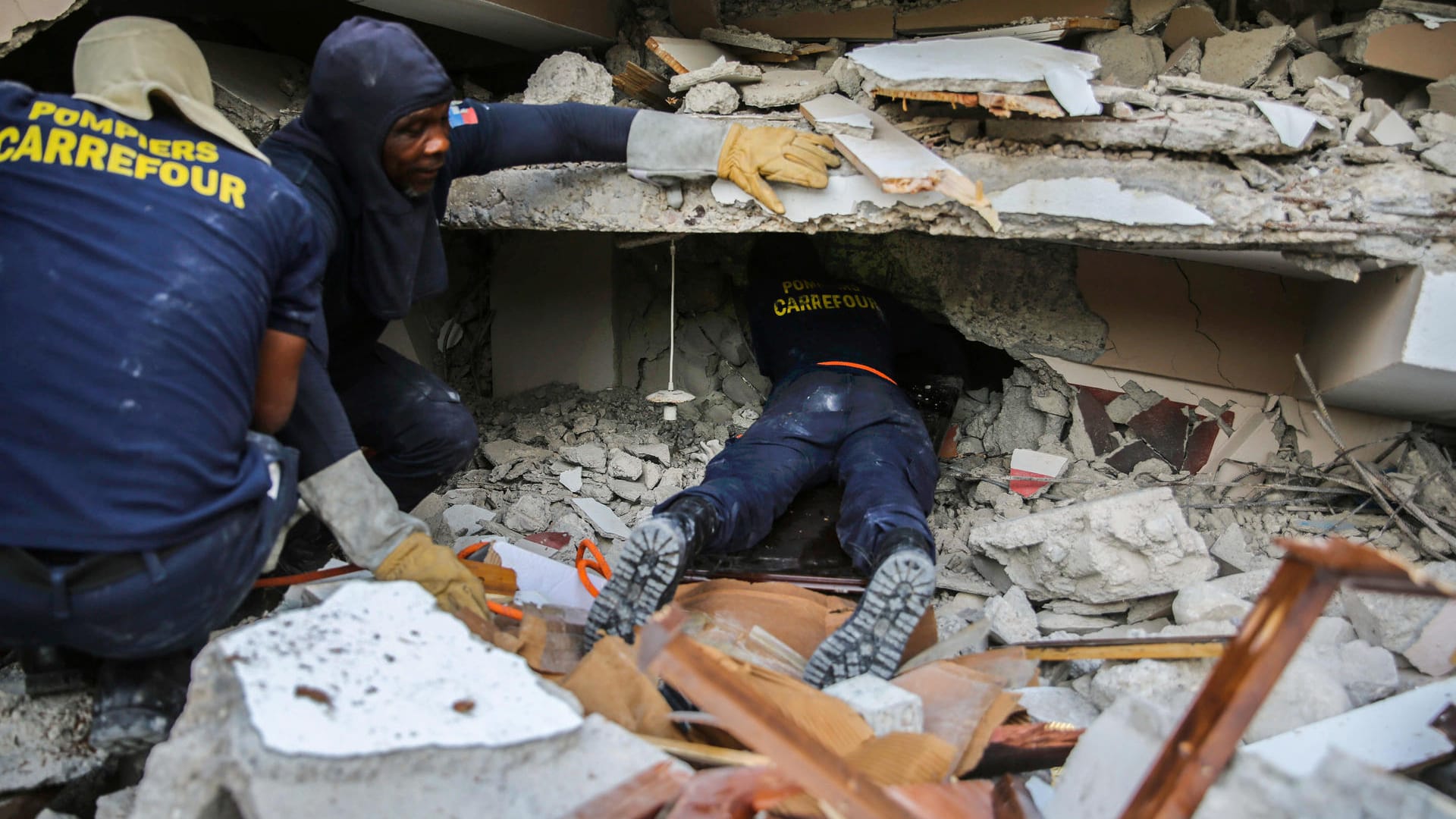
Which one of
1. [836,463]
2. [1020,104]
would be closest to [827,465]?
[836,463]

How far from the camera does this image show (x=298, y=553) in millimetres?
2482

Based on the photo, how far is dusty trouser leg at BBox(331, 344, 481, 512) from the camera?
8.64 ft

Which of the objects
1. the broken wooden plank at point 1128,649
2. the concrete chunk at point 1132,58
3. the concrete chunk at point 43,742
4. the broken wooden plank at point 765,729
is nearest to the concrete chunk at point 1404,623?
the broken wooden plank at point 1128,649

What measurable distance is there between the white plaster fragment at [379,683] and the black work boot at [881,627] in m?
0.76

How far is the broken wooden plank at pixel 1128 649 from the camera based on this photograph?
204 centimetres

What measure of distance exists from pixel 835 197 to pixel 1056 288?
1.14m

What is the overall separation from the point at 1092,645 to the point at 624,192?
6.35ft

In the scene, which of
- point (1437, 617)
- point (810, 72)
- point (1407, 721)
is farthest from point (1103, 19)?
point (1407, 721)

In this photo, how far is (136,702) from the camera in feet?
6.08

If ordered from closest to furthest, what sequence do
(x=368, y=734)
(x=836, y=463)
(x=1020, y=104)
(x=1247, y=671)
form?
(x=1247, y=671)
(x=368, y=734)
(x=1020, y=104)
(x=836, y=463)

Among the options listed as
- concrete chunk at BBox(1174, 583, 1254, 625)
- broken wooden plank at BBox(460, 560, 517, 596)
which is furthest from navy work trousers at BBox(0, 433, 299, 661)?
concrete chunk at BBox(1174, 583, 1254, 625)

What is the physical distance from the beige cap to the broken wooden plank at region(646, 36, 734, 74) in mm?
1633

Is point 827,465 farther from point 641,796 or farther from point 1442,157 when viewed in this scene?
point 1442,157

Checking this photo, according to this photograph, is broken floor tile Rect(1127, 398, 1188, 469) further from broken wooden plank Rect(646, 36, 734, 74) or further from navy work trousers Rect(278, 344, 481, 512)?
navy work trousers Rect(278, 344, 481, 512)
